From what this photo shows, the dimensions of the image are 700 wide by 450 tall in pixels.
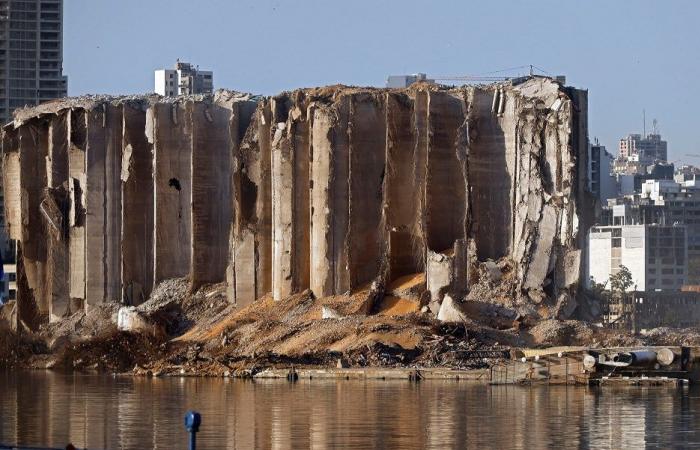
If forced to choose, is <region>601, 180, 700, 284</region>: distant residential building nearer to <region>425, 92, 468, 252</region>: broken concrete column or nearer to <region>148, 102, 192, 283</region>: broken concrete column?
<region>148, 102, 192, 283</region>: broken concrete column

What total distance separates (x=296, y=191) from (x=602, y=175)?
9528cm

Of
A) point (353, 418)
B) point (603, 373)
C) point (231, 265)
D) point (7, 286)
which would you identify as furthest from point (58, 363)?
point (7, 286)

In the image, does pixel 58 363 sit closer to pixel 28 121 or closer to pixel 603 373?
pixel 28 121

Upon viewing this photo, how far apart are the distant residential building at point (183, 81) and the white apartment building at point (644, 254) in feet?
90.7

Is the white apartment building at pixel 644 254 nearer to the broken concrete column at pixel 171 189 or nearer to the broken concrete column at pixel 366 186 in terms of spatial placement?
the broken concrete column at pixel 171 189

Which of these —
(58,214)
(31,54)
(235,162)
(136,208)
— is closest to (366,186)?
(235,162)

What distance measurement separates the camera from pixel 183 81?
5812 inches

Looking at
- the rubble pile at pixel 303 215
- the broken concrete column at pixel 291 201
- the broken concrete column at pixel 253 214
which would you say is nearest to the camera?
the rubble pile at pixel 303 215

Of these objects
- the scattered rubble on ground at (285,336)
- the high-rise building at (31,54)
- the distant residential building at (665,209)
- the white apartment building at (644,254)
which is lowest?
the scattered rubble on ground at (285,336)

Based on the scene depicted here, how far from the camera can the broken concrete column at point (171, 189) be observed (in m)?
69.3

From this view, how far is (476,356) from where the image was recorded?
52.0 m

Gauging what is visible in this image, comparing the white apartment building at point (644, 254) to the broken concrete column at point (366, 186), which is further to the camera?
the white apartment building at point (644, 254)

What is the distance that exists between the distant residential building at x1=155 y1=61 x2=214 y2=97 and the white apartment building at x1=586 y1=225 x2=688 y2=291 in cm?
2766

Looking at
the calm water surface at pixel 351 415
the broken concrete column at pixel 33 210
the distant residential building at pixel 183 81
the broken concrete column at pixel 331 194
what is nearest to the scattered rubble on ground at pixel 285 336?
the broken concrete column at pixel 331 194
